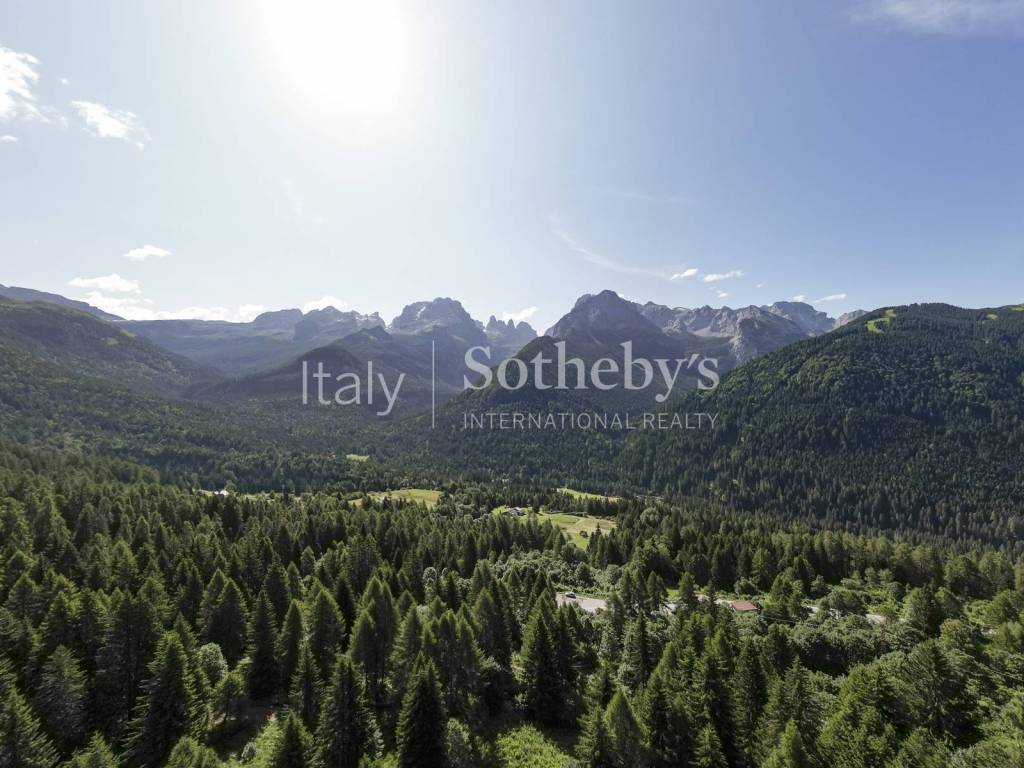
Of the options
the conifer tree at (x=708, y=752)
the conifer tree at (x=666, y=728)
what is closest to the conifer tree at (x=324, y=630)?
the conifer tree at (x=666, y=728)

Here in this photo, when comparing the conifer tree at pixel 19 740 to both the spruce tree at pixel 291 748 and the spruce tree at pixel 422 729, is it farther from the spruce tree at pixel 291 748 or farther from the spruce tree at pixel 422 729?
the spruce tree at pixel 422 729

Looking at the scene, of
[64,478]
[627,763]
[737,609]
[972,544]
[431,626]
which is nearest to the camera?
[627,763]

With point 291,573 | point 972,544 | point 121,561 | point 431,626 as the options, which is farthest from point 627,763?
point 972,544

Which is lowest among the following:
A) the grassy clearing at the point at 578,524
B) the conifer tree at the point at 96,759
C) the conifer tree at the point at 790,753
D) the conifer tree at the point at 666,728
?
the grassy clearing at the point at 578,524

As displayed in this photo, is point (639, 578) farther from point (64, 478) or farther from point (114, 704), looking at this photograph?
point (64, 478)

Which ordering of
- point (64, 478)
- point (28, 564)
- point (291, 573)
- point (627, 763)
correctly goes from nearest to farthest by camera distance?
point (627, 763) → point (28, 564) → point (291, 573) → point (64, 478)

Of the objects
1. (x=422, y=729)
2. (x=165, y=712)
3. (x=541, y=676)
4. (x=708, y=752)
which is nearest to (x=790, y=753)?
(x=708, y=752)

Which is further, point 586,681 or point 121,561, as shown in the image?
point 121,561
